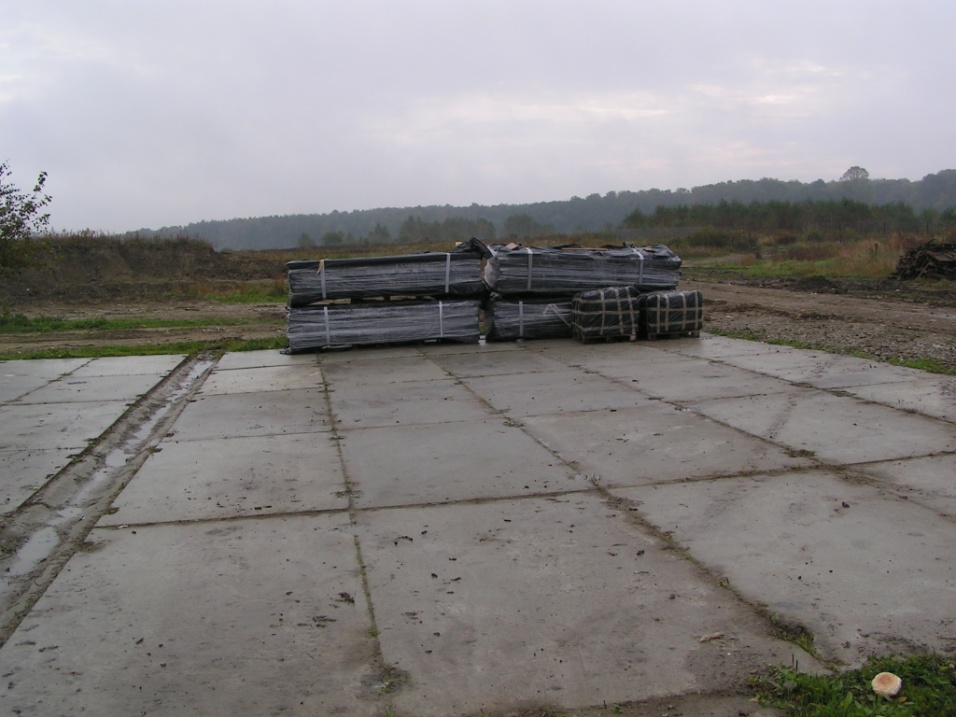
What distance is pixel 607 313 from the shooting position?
11523mm

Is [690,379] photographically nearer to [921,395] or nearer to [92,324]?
[921,395]

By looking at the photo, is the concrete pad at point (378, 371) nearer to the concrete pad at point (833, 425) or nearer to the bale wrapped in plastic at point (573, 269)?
the bale wrapped in plastic at point (573, 269)

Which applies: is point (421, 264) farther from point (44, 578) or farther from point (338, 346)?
point (44, 578)

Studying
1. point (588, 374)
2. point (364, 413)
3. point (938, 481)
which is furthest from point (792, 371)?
point (364, 413)

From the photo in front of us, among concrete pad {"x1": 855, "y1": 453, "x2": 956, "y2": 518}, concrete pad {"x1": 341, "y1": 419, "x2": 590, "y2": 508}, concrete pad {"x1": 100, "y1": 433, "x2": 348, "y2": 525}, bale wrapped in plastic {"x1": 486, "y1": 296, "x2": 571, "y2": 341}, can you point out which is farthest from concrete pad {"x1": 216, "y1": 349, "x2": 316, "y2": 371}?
concrete pad {"x1": 855, "y1": 453, "x2": 956, "y2": 518}

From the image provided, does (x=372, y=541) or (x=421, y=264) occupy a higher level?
(x=421, y=264)

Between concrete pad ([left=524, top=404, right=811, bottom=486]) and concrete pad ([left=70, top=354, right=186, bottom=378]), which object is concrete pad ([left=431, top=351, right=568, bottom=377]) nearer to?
concrete pad ([left=524, top=404, right=811, bottom=486])

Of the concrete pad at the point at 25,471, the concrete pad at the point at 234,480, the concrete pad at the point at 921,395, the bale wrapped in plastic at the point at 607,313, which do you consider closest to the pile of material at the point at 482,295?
the bale wrapped in plastic at the point at 607,313

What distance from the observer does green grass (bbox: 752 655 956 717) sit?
262 cm

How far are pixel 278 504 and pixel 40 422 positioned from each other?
377 cm

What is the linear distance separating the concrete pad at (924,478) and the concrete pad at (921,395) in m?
1.26

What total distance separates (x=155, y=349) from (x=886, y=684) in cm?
1170

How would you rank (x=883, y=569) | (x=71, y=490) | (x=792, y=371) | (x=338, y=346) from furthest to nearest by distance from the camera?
(x=338, y=346) → (x=792, y=371) → (x=71, y=490) → (x=883, y=569)

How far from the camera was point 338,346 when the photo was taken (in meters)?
11.7
